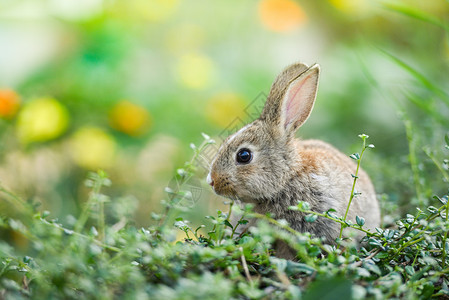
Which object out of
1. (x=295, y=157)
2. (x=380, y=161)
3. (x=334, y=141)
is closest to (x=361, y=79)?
(x=334, y=141)

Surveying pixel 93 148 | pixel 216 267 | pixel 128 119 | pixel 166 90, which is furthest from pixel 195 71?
pixel 216 267

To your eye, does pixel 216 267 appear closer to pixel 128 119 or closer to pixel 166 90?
pixel 128 119

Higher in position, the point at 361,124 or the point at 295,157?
the point at 361,124

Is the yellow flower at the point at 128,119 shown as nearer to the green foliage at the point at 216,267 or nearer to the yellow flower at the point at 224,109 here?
the yellow flower at the point at 224,109

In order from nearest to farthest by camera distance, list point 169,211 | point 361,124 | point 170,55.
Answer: point 169,211, point 361,124, point 170,55

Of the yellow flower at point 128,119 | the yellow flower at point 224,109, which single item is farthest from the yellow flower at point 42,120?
the yellow flower at point 224,109

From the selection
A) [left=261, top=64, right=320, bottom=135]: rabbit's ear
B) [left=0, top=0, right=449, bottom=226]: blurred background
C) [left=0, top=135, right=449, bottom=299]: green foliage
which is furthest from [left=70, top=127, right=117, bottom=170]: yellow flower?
[left=0, top=135, right=449, bottom=299]: green foliage

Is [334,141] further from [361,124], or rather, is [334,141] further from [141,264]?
[141,264]
